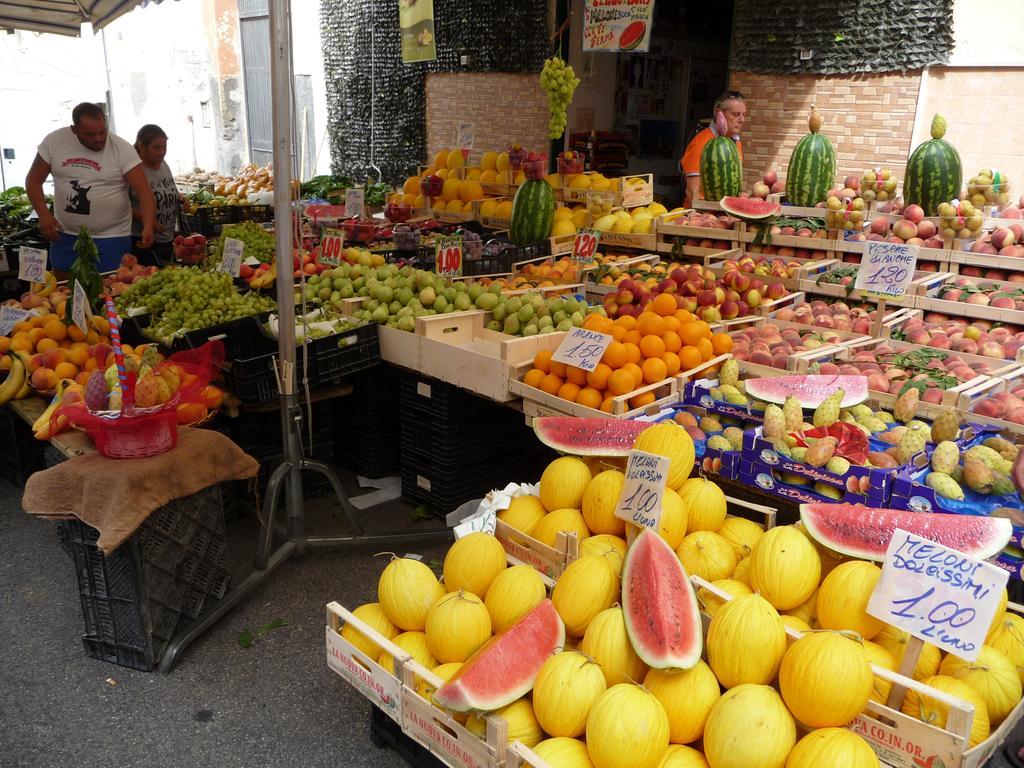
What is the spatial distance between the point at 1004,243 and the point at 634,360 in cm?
227

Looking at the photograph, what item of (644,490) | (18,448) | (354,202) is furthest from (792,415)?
(354,202)

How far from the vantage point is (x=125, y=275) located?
202 inches

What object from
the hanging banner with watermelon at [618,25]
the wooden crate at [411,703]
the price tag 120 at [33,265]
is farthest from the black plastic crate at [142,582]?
the hanging banner with watermelon at [618,25]

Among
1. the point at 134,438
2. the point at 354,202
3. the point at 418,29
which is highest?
the point at 418,29

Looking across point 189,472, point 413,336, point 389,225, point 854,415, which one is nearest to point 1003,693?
point 854,415

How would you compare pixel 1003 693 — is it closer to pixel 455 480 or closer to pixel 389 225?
pixel 455 480

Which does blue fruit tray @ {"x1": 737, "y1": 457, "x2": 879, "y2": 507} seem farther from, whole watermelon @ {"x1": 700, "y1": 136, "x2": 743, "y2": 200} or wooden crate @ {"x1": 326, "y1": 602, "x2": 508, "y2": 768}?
whole watermelon @ {"x1": 700, "y1": 136, "x2": 743, "y2": 200}

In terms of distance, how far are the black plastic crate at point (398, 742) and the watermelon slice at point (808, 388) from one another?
1632 mm

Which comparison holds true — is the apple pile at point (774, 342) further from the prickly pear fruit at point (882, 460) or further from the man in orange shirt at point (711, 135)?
the man in orange shirt at point (711, 135)

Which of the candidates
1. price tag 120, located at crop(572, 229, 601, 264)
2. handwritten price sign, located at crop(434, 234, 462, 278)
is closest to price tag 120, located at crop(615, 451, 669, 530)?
handwritten price sign, located at crop(434, 234, 462, 278)

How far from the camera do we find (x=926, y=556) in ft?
5.52

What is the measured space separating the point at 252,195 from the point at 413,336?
6.37 metres

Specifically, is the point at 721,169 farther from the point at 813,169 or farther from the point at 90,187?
the point at 90,187

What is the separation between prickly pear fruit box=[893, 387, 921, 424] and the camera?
286 centimetres
